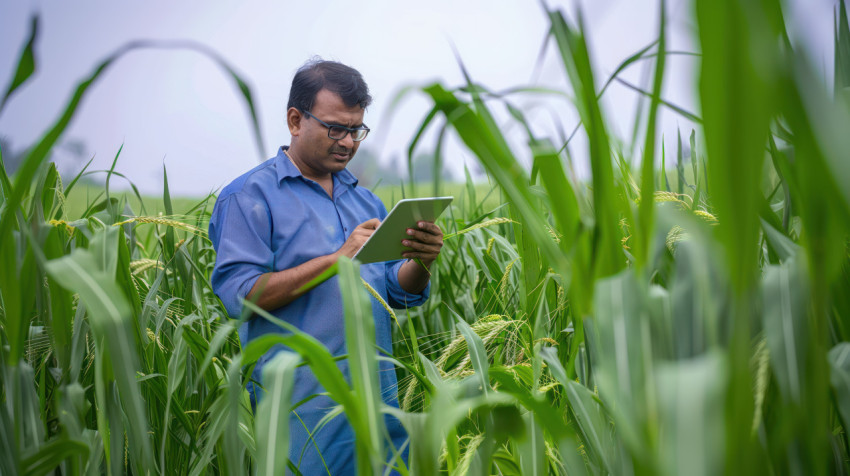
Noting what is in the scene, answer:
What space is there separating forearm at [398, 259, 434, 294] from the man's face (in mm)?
288

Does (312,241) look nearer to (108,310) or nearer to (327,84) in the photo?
(327,84)

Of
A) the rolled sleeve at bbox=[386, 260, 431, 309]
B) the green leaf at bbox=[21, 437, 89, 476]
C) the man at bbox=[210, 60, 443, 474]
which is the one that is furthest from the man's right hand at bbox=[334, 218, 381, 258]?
the green leaf at bbox=[21, 437, 89, 476]

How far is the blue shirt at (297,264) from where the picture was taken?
1065 mm

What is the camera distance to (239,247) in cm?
108

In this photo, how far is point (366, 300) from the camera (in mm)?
359

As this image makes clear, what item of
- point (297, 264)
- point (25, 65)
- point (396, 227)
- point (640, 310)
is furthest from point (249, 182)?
point (640, 310)

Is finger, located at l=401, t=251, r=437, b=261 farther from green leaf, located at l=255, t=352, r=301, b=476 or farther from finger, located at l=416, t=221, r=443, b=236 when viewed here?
green leaf, located at l=255, t=352, r=301, b=476

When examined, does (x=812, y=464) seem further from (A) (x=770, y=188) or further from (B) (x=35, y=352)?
(B) (x=35, y=352)

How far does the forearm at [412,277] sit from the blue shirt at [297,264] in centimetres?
3

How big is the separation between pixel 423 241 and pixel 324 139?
355 mm

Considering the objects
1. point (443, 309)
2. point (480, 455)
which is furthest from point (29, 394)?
point (443, 309)

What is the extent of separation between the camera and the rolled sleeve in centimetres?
124

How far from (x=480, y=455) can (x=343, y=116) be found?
961 millimetres

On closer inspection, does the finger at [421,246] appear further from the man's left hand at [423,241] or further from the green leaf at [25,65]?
the green leaf at [25,65]
